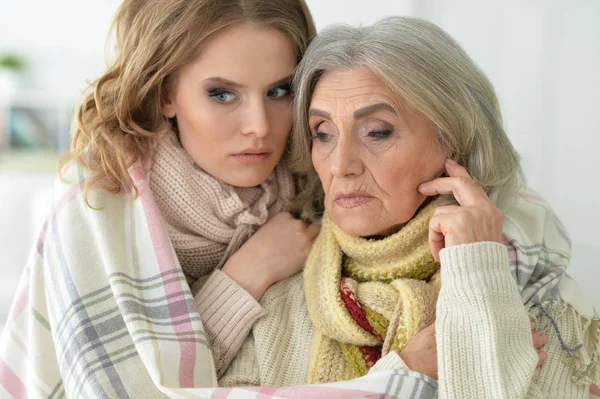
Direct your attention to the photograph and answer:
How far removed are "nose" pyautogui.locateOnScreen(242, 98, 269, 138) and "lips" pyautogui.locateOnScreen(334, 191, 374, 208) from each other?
0.26 m

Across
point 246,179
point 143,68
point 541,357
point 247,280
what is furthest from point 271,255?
point 541,357

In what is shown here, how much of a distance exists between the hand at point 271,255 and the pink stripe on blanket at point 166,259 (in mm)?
168

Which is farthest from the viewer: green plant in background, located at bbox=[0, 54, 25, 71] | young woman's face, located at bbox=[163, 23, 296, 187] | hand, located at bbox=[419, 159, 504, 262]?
green plant in background, located at bbox=[0, 54, 25, 71]

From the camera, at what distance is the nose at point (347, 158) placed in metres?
1.53

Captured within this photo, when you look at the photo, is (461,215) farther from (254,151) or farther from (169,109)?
(169,109)

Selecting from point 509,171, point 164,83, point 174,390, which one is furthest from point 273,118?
point 174,390

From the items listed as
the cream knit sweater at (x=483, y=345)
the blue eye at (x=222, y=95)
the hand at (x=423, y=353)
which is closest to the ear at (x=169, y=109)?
the blue eye at (x=222, y=95)

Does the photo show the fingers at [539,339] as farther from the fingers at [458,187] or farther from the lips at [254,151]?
the lips at [254,151]

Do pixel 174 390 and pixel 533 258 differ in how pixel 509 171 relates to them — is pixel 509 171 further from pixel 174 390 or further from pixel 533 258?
pixel 174 390

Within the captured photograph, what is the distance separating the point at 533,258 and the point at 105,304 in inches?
38.5

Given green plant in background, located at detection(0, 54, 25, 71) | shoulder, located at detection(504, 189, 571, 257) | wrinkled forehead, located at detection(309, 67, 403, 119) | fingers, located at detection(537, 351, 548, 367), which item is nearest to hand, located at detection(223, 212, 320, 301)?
wrinkled forehead, located at detection(309, 67, 403, 119)

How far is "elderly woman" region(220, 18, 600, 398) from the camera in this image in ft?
4.66

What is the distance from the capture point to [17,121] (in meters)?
4.96

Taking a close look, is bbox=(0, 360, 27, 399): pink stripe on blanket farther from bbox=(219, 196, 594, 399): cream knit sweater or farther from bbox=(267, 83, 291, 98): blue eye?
bbox=(267, 83, 291, 98): blue eye
